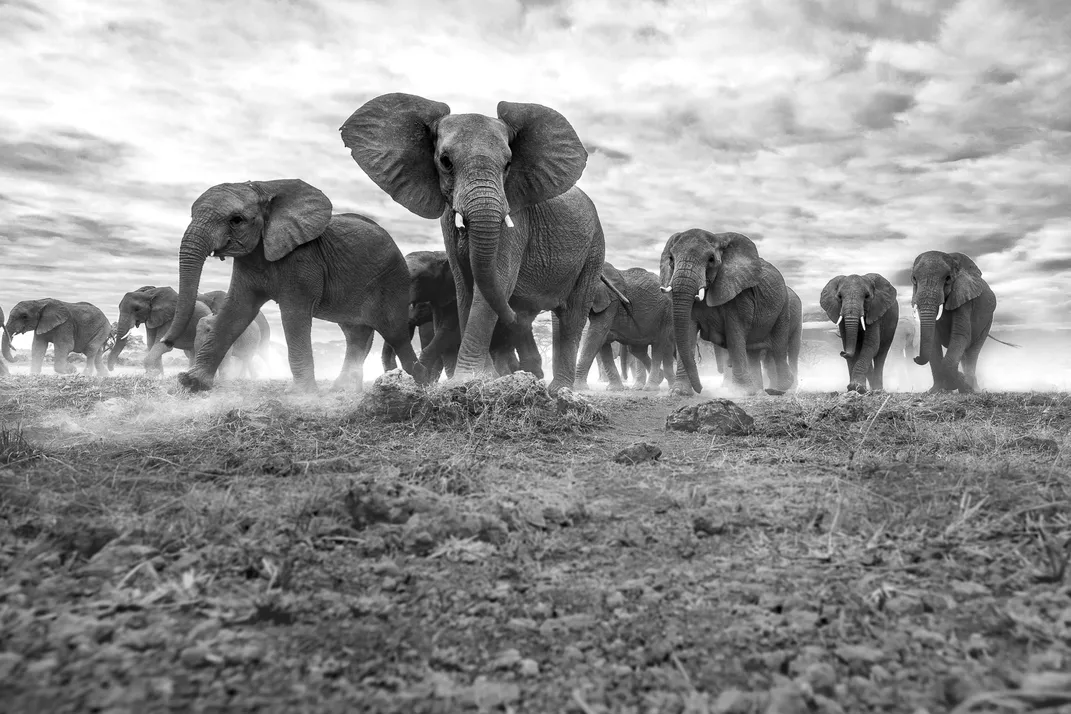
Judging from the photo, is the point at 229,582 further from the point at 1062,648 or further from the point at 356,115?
the point at 356,115

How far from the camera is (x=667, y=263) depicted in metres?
13.4

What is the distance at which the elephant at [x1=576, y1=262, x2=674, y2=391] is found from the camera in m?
15.6

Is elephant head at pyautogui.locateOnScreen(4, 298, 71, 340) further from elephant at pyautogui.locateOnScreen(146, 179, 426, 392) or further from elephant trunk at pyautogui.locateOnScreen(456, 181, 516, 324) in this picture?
elephant trunk at pyautogui.locateOnScreen(456, 181, 516, 324)

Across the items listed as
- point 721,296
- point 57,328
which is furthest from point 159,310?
point 721,296

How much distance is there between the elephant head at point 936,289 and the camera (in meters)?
13.6

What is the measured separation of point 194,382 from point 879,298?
46.0ft

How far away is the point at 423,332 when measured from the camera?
13859mm

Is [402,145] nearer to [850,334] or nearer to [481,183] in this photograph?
[481,183]

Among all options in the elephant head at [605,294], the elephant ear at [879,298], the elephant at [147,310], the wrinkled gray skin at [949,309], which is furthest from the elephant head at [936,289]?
the elephant at [147,310]

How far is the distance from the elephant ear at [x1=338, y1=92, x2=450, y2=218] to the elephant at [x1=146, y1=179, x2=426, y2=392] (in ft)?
6.22

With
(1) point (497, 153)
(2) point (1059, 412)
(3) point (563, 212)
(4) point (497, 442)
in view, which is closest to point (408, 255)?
(3) point (563, 212)

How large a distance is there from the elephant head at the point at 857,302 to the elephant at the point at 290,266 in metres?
9.73

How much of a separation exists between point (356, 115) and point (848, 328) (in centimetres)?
1152

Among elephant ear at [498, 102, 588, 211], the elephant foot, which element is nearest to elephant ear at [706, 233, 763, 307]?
elephant ear at [498, 102, 588, 211]
